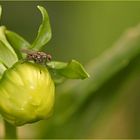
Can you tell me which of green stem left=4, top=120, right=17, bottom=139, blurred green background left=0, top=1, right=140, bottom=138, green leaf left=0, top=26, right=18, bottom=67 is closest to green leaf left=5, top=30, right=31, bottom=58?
green leaf left=0, top=26, right=18, bottom=67

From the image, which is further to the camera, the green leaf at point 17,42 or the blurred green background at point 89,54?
the blurred green background at point 89,54

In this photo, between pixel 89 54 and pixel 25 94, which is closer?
pixel 25 94

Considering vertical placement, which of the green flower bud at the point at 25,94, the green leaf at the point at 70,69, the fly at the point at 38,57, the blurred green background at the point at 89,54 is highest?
the fly at the point at 38,57

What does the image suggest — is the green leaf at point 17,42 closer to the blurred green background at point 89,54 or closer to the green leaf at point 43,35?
the green leaf at point 43,35

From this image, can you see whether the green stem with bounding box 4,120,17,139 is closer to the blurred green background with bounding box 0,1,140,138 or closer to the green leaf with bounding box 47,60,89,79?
the green leaf with bounding box 47,60,89,79

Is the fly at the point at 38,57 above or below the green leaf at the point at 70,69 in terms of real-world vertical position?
above

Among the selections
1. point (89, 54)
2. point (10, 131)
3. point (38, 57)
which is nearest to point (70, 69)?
point (38, 57)

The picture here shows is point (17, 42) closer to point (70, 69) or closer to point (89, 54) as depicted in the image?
point (70, 69)

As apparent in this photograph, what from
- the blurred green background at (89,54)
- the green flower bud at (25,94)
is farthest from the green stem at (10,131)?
the blurred green background at (89,54)
